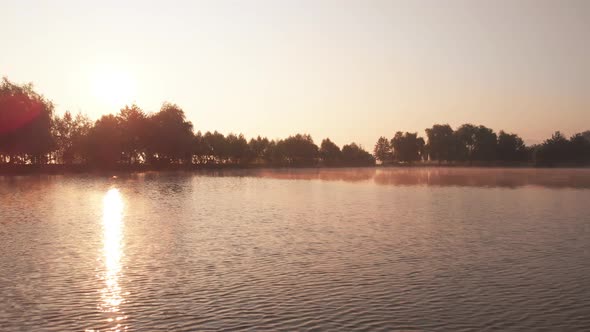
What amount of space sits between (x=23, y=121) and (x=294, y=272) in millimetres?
106746

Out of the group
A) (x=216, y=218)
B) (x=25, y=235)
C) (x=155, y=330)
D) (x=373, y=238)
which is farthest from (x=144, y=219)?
(x=155, y=330)

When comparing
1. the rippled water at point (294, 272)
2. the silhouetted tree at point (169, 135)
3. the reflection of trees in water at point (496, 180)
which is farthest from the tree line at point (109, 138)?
the rippled water at point (294, 272)

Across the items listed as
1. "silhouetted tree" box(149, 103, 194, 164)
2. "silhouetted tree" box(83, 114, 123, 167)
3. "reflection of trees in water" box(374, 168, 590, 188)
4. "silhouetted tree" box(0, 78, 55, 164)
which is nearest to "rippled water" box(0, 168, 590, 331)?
"reflection of trees in water" box(374, 168, 590, 188)

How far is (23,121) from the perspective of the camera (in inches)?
4331

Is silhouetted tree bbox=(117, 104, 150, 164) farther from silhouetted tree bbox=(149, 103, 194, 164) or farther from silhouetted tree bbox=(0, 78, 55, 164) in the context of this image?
silhouetted tree bbox=(0, 78, 55, 164)

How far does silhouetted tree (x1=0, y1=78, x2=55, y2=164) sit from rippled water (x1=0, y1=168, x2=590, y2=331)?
246 feet

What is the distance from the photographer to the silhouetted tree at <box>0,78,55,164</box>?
10662 centimetres

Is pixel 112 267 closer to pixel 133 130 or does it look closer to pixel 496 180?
pixel 496 180

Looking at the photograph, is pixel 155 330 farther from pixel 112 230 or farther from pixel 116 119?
pixel 116 119

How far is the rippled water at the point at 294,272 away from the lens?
1527 cm

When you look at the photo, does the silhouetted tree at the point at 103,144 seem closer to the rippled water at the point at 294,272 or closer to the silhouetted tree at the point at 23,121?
the silhouetted tree at the point at 23,121

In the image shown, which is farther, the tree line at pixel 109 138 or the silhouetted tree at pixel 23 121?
the tree line at pixel 109 138

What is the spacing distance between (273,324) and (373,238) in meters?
16.4

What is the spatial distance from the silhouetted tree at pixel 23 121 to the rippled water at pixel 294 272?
74846 mm
